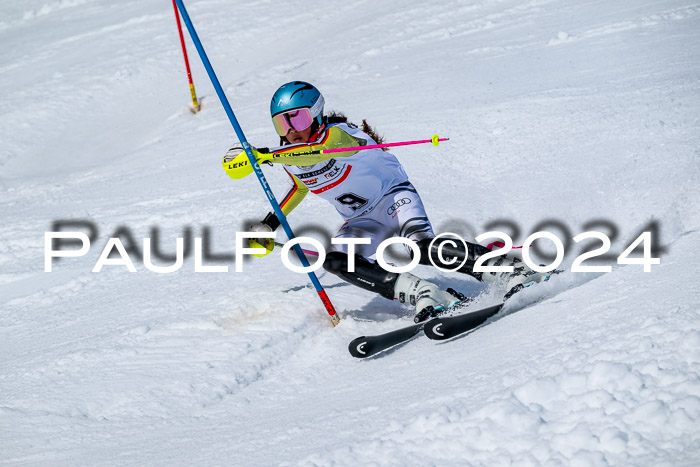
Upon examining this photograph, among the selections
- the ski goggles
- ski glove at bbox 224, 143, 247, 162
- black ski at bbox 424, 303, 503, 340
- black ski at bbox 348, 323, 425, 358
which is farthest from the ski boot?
ski glove at bbox 224, 143, 247, 162

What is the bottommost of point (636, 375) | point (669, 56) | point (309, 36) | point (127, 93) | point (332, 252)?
point (636, 375)

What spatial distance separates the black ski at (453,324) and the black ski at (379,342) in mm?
183

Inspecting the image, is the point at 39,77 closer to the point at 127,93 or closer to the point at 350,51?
the point at 127,93

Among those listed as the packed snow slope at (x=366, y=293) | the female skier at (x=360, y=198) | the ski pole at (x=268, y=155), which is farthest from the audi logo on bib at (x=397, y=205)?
the packed snow slope at (x=366, y=293)

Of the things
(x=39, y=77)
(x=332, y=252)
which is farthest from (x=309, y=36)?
(x=332, y=252)

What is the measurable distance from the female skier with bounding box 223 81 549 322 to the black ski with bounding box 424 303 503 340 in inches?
12.2

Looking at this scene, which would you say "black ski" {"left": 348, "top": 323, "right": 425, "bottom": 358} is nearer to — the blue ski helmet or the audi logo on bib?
the audi logo on bib

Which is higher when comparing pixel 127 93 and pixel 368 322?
pixel 127 93

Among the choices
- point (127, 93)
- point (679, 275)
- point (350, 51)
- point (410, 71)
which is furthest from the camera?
point (127, 93)

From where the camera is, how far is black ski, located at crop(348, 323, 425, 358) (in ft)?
12.4

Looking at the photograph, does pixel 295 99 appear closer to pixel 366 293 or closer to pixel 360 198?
pixel 360 198

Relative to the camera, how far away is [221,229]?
20.9 feet

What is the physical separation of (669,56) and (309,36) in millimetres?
7387

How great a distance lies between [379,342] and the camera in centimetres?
377
